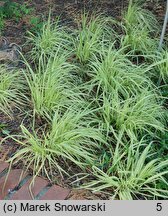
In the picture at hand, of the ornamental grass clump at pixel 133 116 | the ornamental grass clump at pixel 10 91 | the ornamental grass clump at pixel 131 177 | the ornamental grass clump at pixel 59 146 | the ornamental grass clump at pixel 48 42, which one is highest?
the ornamental grass clump at pixel 48 42

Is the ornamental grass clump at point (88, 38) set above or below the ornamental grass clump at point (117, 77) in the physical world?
above

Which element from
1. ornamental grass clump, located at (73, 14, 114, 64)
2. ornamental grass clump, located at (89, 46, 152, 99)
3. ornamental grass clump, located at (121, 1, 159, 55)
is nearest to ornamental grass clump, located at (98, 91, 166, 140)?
ornamental grass clump, located at (89, 46, 152, 99)

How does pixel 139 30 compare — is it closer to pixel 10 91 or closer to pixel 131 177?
pixel 10 91

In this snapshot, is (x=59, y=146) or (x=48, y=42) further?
(x=48, y=42)

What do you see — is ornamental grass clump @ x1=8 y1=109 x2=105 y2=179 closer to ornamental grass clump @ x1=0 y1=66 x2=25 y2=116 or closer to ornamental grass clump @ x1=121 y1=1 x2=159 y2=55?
ornamental grass clump @ x1=0 y1=66 x2=25 y2=116

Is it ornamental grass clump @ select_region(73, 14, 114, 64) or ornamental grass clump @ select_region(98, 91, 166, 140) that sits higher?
ornamental grass clump @ select_region(73, 14, 114, 64)

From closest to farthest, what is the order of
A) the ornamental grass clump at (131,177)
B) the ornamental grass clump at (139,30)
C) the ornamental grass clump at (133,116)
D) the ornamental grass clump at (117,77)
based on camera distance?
the ornamental grass clump at (131,177), the ornamental grass clump at (133,116), the ornamental grass clump at (117,77), the ornamental grass clump at (139,30)

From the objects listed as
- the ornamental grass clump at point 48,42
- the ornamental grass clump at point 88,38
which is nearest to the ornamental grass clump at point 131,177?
the ornamental grass clump at point 88,38

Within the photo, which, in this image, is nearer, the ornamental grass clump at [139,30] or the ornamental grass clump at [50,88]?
the ornamental grass clump at [50,88]

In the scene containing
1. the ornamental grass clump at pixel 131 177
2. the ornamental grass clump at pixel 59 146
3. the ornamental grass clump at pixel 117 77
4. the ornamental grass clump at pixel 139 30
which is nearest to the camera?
the ornamental grass clump at pixel 131 177

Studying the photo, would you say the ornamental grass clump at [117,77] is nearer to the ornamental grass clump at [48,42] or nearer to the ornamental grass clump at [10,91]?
the ornamental grass clump at [48,42]

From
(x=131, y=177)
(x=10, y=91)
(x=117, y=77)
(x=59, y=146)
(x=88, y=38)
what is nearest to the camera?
(x=131, y=177)

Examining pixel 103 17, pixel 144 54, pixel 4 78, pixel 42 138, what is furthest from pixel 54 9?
pixel 42 138

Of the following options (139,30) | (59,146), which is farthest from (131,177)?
(139,30)
